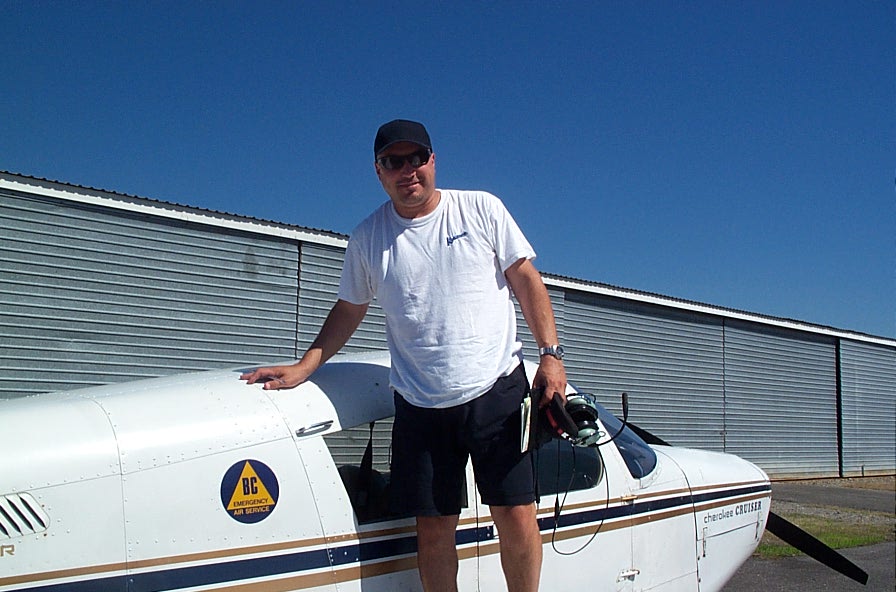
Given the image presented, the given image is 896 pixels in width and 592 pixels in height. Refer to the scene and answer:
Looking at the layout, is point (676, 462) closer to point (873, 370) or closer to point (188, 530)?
point (188, 530)

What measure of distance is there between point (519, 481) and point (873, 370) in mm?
23707

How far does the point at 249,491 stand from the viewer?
2.78 meters

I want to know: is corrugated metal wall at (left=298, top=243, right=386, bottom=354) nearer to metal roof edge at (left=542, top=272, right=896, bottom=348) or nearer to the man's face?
metal roof edge at (left=542, top=272, right=896, bottom=348)

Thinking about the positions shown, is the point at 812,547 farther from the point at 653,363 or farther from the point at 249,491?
the point at 653,363

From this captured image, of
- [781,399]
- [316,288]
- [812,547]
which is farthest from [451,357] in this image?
[781,399]

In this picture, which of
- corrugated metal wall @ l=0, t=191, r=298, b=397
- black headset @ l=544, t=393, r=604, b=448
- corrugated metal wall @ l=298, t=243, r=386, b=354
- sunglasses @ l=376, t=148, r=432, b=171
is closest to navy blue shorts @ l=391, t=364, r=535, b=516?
black headset @ l=544, t=393, r=604, b=448

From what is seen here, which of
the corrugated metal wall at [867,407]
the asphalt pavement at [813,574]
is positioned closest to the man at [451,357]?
the asphalt pavement at [813,574]

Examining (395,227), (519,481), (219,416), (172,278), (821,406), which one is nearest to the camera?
(219,416)

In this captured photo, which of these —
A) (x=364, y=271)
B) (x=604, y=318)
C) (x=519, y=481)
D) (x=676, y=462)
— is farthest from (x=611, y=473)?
(x=604, y=318)

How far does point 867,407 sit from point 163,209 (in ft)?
67.3

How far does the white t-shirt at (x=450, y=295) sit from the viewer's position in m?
3.10

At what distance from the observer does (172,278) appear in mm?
9773

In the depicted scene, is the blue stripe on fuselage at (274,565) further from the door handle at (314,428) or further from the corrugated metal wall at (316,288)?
the corrugated metal wall at (316,288)

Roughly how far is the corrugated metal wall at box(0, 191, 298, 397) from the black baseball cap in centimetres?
677
